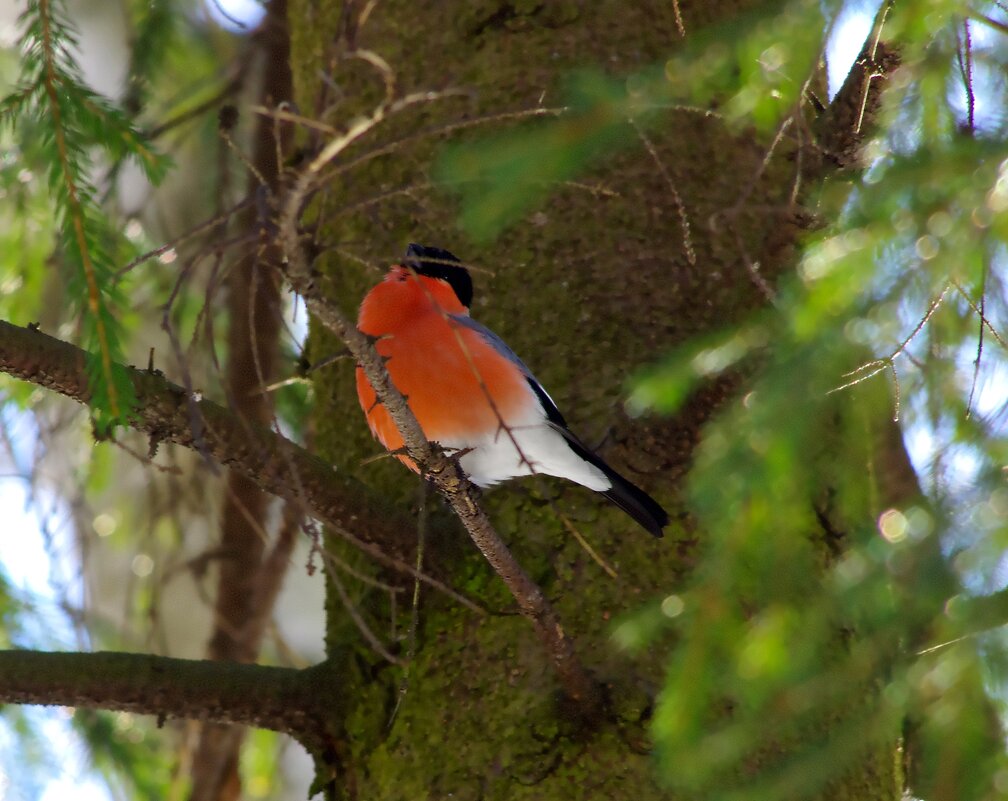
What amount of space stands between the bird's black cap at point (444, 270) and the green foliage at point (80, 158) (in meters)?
0.54

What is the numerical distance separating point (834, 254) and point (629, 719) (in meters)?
1.05

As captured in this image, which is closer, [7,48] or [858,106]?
[858,106]

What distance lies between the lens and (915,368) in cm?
144

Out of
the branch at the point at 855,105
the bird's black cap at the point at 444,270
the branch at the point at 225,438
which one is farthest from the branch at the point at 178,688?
the branch at the point at 855,105

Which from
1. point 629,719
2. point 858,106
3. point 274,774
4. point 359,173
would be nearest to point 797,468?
point 629,719

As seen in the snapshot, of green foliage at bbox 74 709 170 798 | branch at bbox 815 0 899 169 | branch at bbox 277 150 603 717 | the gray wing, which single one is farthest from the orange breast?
green foliage at bbox 74 709 170 798

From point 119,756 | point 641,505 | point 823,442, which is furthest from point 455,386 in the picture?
point 119,756

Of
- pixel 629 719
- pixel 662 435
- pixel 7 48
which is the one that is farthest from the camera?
pixel 7 48

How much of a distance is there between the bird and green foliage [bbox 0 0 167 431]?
598mm

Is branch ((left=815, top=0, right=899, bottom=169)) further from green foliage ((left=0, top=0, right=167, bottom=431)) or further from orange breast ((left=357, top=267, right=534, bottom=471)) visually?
green foliage ((left=0, top=0, right=167, bottom=431))

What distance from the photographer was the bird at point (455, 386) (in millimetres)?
2250

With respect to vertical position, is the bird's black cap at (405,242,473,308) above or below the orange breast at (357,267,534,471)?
above

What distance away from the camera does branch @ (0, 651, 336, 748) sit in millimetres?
1938

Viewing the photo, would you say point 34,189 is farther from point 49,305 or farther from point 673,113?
point 673,113
